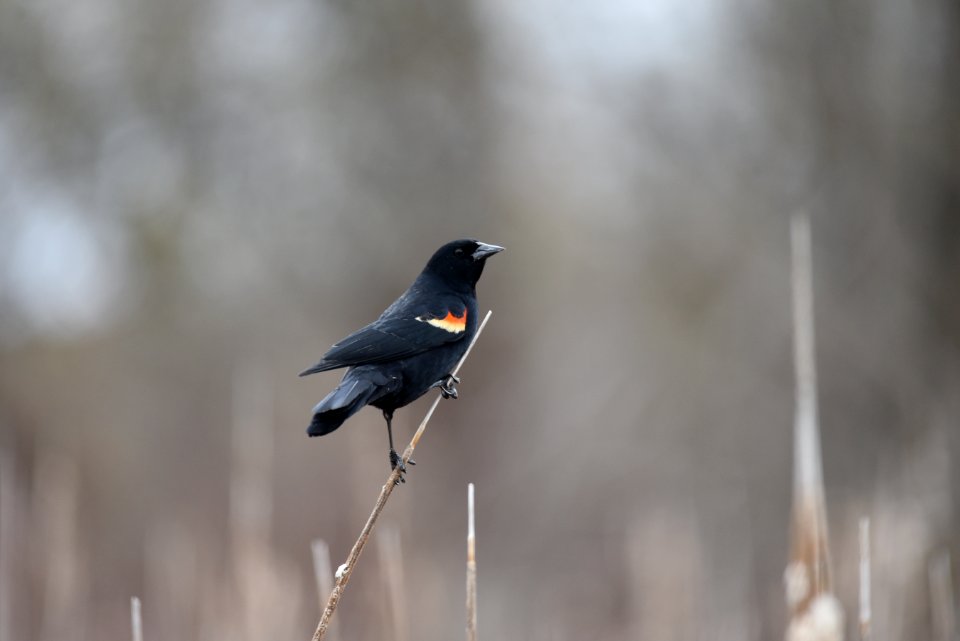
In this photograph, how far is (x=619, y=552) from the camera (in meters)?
6.94

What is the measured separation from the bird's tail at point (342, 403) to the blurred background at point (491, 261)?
11.8 feet

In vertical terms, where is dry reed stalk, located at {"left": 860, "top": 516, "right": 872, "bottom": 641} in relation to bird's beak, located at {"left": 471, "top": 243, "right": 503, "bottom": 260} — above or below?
below

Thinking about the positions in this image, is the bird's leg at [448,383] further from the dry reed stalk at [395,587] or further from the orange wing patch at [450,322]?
the dry reed stalk at [395,587]

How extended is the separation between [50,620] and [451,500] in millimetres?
4350

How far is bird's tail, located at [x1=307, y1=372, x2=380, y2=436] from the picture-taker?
6.36 feet

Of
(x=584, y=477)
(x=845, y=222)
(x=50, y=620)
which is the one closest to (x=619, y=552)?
(x=584, y=477)

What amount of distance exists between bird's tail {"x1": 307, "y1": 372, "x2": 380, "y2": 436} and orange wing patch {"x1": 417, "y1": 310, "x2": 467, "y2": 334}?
1.42ft

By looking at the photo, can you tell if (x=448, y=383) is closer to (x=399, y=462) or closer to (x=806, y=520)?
(x=399, y=462)

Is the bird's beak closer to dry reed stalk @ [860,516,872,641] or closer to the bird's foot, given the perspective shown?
the bird's foot

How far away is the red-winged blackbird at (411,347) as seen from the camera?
2164 mm

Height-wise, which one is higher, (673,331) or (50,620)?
(673,331)

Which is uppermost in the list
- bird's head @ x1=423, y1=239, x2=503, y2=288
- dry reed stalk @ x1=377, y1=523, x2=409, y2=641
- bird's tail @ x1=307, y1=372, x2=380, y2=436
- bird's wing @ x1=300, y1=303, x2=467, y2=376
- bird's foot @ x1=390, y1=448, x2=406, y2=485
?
bird's head @ x1=423, y1=239, x2=503, y2=288

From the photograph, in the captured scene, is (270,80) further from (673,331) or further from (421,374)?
(421,374)

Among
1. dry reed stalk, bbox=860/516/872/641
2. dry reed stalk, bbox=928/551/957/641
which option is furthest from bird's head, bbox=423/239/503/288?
dry reed stalk, bbox=928/551/957/641
